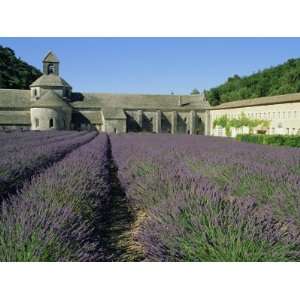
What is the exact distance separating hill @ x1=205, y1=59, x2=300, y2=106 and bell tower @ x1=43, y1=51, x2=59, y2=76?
23.8 meters

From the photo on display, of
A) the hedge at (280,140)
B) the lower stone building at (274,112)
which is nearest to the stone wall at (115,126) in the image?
the lower stone building at (274,112)

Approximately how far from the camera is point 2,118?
52500mm

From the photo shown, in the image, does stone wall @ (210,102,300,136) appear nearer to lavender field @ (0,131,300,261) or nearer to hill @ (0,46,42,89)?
lavender field @ (0,131,300,261)

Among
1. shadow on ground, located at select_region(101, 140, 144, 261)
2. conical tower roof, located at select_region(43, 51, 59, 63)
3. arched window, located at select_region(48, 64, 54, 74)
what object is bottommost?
shadow on ground, located at select_region(101, 140, 144, 261)

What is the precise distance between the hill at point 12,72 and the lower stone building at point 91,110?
8.85 metres

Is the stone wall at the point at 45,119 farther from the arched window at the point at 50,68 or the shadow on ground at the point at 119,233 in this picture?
the shadow on ground at the point at 119,233

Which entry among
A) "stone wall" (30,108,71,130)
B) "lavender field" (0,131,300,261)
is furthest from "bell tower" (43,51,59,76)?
"lavender field" (0,131,300,261)

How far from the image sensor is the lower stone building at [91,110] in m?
51.5

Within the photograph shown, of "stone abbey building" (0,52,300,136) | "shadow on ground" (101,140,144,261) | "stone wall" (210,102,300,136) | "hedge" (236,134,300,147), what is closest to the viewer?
"shadow on ground" (101,140,144,261)

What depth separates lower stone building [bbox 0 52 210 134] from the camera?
51.5 m

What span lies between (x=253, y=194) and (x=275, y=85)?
52.1 m

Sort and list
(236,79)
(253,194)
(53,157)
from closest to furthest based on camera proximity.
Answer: (253,194) < (53,157) < (236,79)
